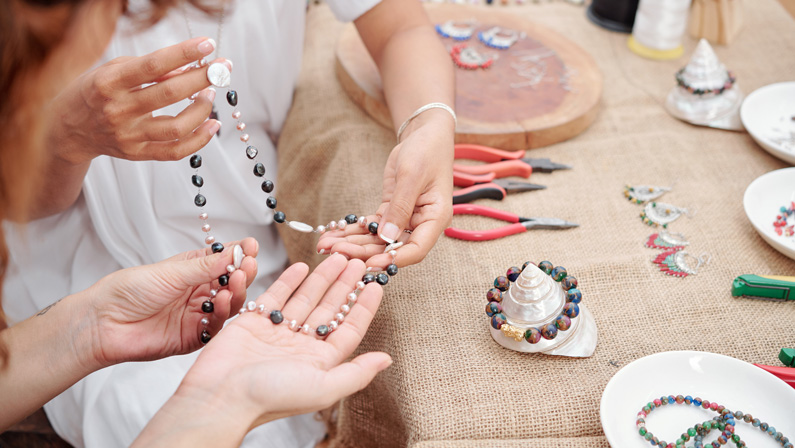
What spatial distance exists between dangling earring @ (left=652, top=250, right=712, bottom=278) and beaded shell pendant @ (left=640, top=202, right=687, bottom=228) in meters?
0.10

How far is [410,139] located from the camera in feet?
4.15

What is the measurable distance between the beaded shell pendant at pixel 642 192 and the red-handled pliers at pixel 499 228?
0.62ft

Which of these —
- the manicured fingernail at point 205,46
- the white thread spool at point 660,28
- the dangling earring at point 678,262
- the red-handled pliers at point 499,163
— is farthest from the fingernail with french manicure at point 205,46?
the white thread spool at point 660,28

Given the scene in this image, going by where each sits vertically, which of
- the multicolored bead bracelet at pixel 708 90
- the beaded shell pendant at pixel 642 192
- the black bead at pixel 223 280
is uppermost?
the black bead at pixel 223 280

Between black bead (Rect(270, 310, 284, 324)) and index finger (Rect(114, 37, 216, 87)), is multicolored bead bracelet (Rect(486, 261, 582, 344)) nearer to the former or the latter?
black bead (Rect(270, 310, 284, 324))

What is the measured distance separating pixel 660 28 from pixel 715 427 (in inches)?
55.3

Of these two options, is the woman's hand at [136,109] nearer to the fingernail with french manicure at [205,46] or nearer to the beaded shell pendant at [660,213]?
the fingernail with french manicure at [205,46]

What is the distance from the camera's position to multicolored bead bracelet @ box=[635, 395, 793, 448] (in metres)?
0.88

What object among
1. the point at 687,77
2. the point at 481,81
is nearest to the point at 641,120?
the point at 687,77

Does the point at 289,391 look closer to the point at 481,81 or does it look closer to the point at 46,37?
the point at 46,37

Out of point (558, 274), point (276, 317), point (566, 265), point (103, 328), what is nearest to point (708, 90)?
point (566, 265)

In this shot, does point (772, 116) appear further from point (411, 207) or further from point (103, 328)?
point (103, 328)

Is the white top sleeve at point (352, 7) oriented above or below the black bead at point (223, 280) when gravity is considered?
above

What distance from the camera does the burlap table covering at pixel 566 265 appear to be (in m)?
1.01
